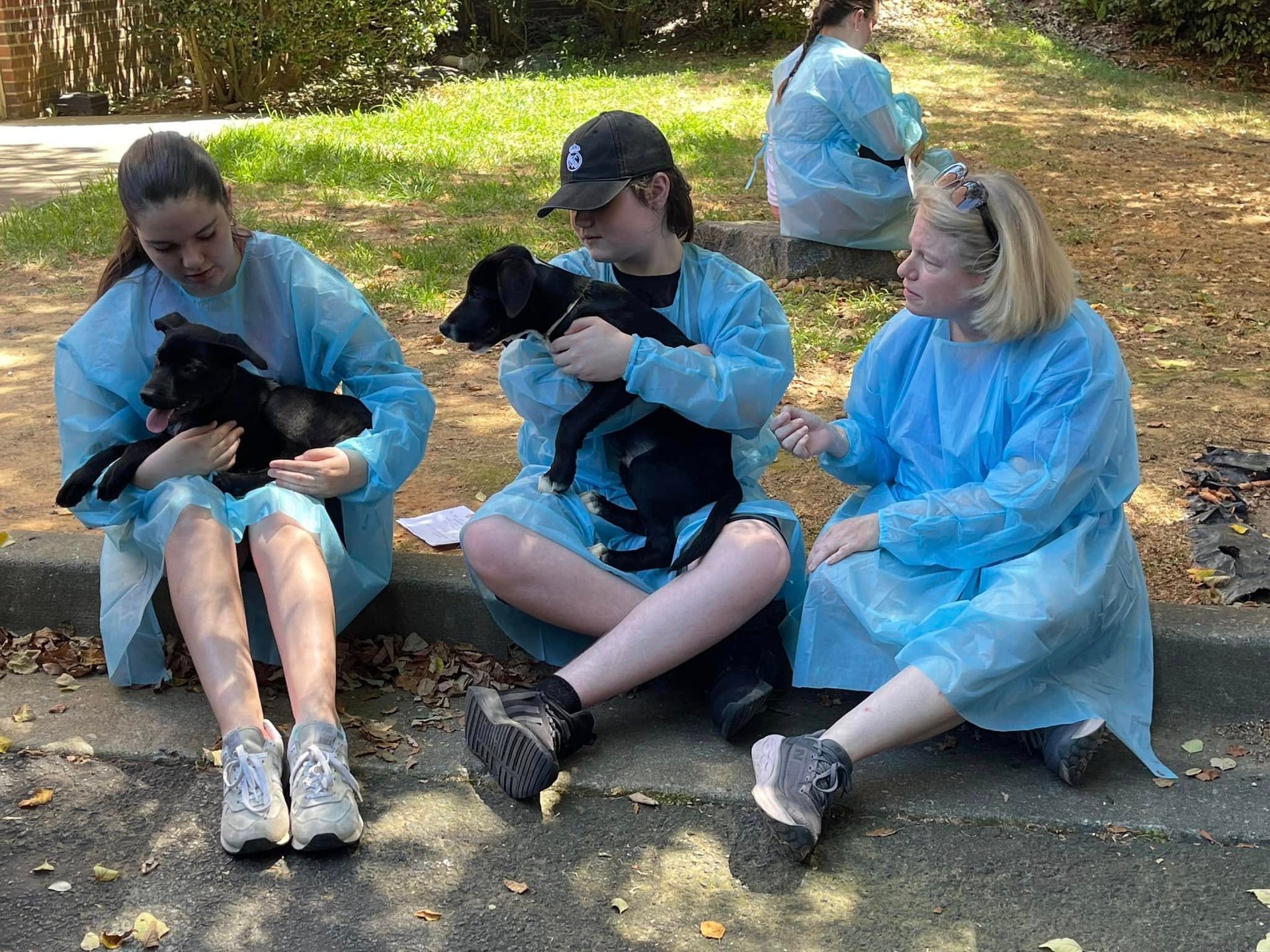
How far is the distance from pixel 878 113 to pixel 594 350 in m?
4.18

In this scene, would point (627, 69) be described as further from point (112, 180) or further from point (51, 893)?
point (51, 893)

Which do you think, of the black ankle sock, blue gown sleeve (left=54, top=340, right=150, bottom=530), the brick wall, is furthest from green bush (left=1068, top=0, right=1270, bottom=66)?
blue gown sleeve (left=54, top=340, right=150, bottom=530)

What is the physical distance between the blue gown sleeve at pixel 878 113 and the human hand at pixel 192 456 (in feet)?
14.6

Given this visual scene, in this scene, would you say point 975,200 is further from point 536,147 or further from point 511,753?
point 536,147

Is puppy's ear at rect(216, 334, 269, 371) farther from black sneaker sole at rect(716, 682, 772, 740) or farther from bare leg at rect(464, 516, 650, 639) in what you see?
black sneaker sole at rect(716, 682, 772, 740)

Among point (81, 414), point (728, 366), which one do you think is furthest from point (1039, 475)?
point (81, 414)

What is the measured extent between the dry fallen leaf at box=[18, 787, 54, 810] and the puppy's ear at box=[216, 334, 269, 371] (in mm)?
1107

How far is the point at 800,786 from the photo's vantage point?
8.86 feet

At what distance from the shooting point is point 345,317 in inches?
137

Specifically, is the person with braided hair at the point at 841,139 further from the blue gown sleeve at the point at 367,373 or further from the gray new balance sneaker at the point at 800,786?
the gray new balance sneaker at the point at 800,786

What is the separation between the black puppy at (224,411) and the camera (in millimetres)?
3178

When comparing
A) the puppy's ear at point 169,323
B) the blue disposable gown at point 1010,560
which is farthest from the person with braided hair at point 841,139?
the puppy's ear at point 169,323

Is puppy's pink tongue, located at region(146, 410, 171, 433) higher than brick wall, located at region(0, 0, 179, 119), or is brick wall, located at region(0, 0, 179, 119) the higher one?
brick wall, located at region(0, 0, 179, 119)

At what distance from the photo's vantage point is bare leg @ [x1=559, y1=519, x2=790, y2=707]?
3.06 meters
